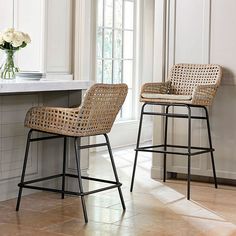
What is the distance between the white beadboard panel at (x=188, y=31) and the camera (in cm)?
487

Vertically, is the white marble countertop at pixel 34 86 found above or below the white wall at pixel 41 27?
below

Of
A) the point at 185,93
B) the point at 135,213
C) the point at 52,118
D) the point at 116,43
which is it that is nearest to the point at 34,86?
the point at 52,118

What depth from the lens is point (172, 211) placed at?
3922 mm

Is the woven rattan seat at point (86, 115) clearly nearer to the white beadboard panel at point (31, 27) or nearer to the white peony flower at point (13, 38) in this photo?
the white peony flower at point (13, 38)

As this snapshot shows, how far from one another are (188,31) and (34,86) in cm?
171

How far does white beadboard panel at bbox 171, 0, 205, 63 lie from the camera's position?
4.87 metres

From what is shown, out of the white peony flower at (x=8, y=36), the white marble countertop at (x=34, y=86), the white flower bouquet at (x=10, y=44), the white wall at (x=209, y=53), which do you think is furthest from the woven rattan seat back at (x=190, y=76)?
the white peony flower at (x=8, y=36)

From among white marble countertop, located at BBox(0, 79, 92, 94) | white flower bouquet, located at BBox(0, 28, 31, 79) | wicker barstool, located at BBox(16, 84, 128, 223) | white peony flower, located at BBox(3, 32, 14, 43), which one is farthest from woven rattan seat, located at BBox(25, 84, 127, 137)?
white peony flower, located at BBox(3, 32, 14, 43)

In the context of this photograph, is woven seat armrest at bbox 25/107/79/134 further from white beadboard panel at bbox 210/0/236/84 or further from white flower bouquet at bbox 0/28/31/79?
white beadboard panel at bbox 210/0/236/84

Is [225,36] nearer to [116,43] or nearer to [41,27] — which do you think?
[41,27]

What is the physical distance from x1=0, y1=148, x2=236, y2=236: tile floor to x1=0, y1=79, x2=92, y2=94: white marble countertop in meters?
0.77

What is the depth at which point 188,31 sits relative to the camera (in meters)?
4.93

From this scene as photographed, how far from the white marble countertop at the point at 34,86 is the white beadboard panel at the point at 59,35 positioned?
4.36 feet

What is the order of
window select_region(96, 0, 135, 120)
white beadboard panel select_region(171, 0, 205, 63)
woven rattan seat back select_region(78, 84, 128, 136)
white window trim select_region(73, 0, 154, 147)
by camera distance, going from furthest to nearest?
window select_region(96, 0, 135, 120), white window trim select_region(73, 0, 154, 147), white beadboard panel select_region(171, 0, 205, 63), woven rattan seat back select_region(78, 84, 128, 136)
